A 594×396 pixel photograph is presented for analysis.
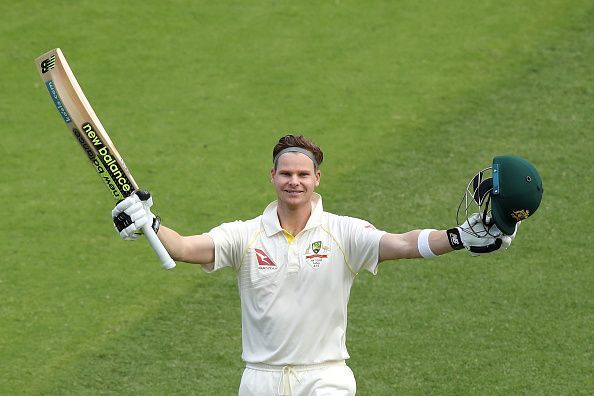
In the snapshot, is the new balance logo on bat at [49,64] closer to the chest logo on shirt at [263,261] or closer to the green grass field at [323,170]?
the chest logo on shirt at [263,261]

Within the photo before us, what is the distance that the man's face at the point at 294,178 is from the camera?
7.62 meters

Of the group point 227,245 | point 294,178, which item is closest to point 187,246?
point 227,245

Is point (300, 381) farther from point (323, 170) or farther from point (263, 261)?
point (323, 170)

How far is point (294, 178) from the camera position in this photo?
7.62m

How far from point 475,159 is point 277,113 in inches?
93.7

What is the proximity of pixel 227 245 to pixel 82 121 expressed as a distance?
3.81 ft

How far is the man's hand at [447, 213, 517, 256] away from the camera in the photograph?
23.4 feet

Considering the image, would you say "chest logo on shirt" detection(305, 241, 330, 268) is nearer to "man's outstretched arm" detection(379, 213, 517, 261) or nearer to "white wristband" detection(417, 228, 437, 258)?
"man's outstretched arm" detection(379, 213, 517, 261)

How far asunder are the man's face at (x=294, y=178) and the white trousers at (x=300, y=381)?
1.01m

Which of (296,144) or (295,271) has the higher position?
(296,144)

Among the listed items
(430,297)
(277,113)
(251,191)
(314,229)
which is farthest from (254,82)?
(314,229)

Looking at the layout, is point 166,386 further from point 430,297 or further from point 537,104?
point 537,104

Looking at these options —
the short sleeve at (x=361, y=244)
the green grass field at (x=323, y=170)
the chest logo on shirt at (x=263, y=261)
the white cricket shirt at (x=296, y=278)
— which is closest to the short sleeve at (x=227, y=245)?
the white cricket shirt at (x=296, y=278)

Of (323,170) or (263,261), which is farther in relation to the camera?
(323,170)
